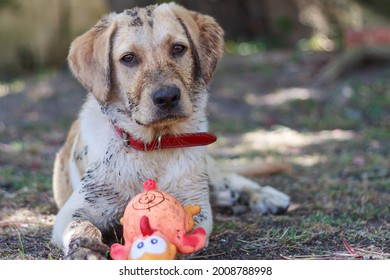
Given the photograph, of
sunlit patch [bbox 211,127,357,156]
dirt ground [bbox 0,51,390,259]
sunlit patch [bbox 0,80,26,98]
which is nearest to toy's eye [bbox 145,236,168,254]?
dirt ground [bbox 0,51,390,259]

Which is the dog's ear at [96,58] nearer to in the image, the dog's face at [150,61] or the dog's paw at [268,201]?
the dog's face at [150,61]

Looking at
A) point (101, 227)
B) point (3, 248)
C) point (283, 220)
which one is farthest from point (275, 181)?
point (3, 248)

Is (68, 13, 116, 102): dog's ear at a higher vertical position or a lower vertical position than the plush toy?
higher

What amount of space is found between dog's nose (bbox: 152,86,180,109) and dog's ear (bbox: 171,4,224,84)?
0.57 m

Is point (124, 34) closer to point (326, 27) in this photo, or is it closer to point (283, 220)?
point (283, 220)

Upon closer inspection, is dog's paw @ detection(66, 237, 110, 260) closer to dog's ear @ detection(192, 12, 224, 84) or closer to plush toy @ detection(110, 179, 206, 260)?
plush toy @ detection(110, 179, 206, 260)

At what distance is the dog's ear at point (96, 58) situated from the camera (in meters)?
4.14

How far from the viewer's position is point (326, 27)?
1498 centimetres

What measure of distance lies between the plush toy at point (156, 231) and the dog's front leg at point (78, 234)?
16 cm

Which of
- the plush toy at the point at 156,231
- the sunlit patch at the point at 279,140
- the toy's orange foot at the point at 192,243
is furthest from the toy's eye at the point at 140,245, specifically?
the sunlit patch at the point at 279,140

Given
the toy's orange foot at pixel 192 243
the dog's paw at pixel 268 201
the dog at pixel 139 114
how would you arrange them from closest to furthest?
the toy's orange foot at pixel 192 243 → the dog at pixel 139 114 → the dog's paw at pixel 268 201

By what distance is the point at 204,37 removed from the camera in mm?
4426

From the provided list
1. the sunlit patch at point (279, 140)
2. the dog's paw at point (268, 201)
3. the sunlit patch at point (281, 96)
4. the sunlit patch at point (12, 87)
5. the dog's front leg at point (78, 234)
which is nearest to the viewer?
the dog's front leg at point (78, 234)

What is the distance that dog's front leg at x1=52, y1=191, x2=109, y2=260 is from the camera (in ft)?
11.1
